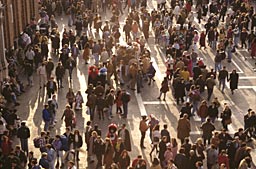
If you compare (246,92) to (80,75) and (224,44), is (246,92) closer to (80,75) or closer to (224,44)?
(224,44)

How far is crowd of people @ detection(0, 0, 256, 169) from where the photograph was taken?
19062mm

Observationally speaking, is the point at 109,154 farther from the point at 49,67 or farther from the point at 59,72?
the point at 49,67

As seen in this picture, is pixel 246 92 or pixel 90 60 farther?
pixel 90 60

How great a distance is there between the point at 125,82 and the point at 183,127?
7399 millimetres

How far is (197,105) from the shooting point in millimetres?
24266

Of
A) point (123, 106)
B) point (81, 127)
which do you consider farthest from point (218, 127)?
point (81, 127)

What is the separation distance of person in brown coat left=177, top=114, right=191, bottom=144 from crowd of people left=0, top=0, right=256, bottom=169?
0.13ft

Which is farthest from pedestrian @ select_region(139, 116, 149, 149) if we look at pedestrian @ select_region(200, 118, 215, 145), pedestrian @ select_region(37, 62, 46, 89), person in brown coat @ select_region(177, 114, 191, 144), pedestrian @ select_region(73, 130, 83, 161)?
pedestrian @ select_region(37, 62, 46, 89)

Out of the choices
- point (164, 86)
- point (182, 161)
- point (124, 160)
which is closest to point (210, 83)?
point (164, 86)

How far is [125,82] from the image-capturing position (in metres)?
27.8

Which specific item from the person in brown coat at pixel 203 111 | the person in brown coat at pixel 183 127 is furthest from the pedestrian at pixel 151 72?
the person in brown coat at pixel 183 127

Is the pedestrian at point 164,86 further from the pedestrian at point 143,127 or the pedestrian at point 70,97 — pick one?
the pedestrian at point 143,127

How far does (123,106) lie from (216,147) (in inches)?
229

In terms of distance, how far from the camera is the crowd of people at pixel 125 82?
1906cm
